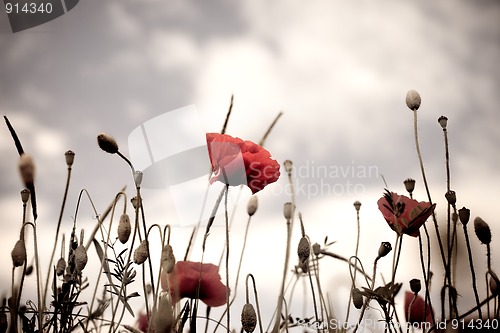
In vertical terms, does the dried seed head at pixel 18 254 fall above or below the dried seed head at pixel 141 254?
below

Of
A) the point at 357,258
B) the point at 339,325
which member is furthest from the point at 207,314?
the point at 357,258

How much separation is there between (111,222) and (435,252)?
91 centimetres

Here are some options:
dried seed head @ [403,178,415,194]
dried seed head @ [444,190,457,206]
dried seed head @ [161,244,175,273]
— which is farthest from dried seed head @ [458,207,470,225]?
dried seed head @ [161,244,175,273]

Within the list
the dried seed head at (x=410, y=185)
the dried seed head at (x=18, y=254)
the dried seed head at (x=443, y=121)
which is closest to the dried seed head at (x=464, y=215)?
the dried seed head at (x=410, y=185)

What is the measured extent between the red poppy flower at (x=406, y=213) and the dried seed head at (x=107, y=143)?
2.17ft

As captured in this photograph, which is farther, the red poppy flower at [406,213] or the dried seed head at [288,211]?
the dried seed head at [288,211]

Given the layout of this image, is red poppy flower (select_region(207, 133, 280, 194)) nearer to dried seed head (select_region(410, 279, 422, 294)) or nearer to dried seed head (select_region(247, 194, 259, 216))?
dried seed head (select_region(247, 194, 259, 216))

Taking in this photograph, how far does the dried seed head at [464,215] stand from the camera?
1262 millimetres

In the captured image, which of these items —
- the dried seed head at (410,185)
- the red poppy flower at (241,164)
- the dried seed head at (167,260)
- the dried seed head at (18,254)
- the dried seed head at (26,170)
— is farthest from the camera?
the red poppy flower at (241,164)

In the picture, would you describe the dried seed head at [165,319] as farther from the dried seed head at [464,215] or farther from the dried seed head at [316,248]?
the dried seed head at [316,248]

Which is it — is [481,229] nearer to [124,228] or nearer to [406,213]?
[406,213]

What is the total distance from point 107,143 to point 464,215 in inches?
35.8

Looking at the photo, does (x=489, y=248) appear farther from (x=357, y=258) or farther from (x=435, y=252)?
(x=357, y=258)

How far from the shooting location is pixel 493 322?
3.35ft
